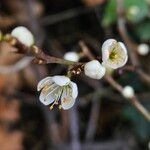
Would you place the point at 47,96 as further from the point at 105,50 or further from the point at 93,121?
the point at 93,121

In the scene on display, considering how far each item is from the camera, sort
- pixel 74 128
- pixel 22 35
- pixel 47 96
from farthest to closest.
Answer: pixel 74 128, pixel 47 96, pixel 22 35

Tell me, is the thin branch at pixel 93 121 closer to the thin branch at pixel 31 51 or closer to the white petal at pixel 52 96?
the white petal at pixel 52 96

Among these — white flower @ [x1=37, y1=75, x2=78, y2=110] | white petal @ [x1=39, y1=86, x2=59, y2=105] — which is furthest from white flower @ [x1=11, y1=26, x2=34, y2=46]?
white petal @ [x1=39, y1=86, x2=59, y2=105]

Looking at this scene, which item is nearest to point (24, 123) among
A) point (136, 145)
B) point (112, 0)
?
point (136, 145)

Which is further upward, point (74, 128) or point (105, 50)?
point (74, 128)

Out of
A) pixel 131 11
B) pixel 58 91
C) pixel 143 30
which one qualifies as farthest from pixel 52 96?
pixel 143 30

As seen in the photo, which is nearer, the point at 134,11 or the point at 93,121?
the point at 134,11

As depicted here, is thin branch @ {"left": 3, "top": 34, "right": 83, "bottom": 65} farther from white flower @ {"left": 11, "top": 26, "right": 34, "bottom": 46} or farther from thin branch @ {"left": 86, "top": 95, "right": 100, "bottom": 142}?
thin branch @ {"left": 86, "top": 95, "right": 100, "bottom": 142}
